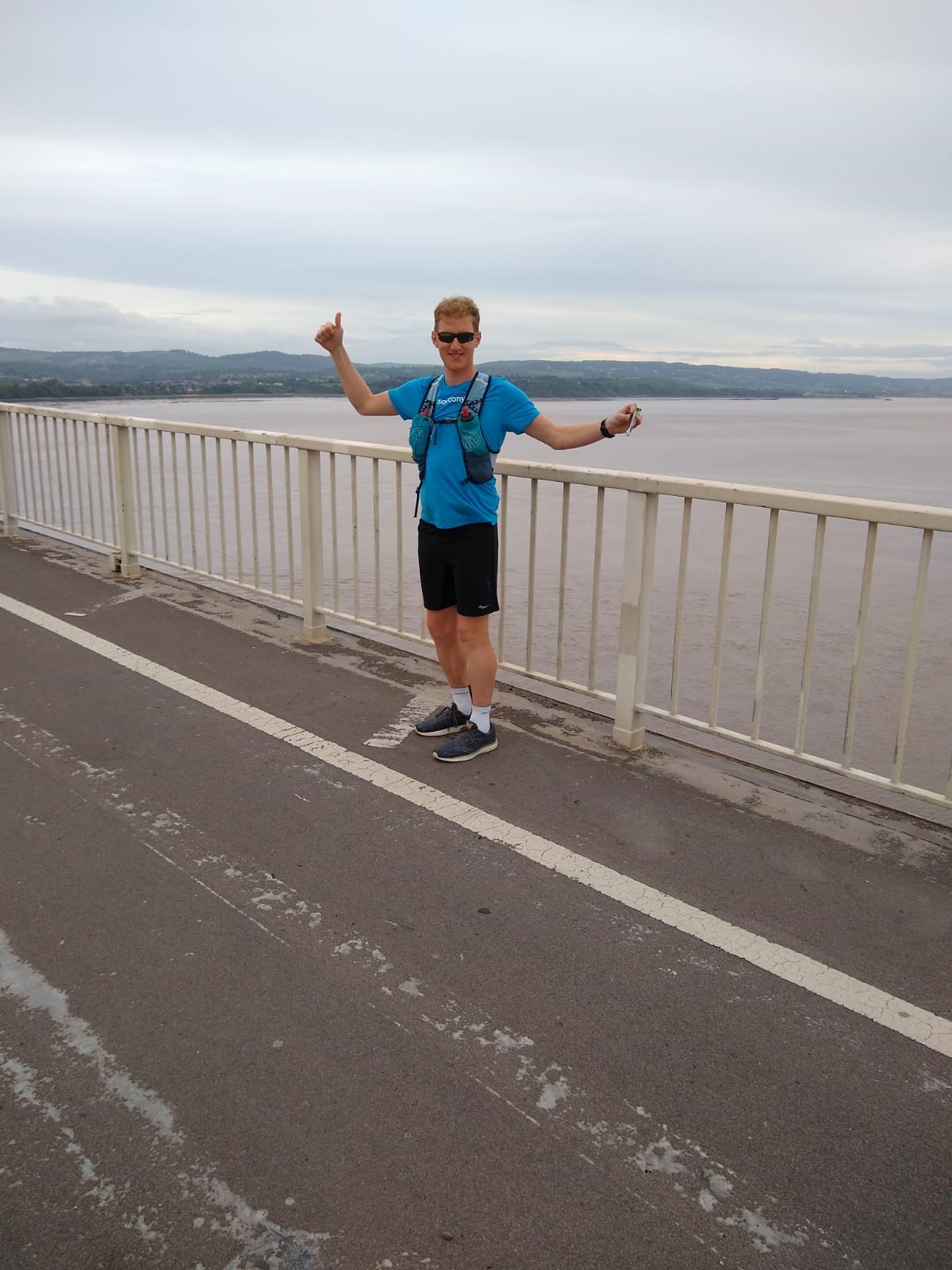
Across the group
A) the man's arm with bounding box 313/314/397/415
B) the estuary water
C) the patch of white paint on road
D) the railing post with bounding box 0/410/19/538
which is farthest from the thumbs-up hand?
the estuary water

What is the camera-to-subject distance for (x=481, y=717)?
4.34 m

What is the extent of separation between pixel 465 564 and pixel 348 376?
1094mm

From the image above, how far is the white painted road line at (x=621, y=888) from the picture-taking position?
2631 mm

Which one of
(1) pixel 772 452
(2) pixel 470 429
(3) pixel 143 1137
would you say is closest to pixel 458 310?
(2) pixel 470 429

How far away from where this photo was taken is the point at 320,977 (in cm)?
271

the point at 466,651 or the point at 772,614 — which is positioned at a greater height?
the point at 466,651

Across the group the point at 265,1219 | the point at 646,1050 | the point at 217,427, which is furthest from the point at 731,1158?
the point at 217,427

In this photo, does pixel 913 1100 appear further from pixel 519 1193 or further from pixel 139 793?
pixel 139 793

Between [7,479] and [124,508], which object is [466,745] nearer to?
[124,508]

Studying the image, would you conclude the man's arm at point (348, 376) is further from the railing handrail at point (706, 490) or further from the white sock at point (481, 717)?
the white sock at point (481, 717)

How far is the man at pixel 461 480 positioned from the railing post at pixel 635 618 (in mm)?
386

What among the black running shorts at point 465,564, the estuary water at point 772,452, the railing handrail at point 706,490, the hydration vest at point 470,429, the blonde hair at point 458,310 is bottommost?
the estuary water at point 772,452

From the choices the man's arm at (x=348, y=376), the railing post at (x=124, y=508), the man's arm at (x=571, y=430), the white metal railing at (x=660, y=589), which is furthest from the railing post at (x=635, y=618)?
the railing post at (x=124, y=508)

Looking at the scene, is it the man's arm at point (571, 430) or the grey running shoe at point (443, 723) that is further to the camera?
the grey running shoe at point (443, 723)
